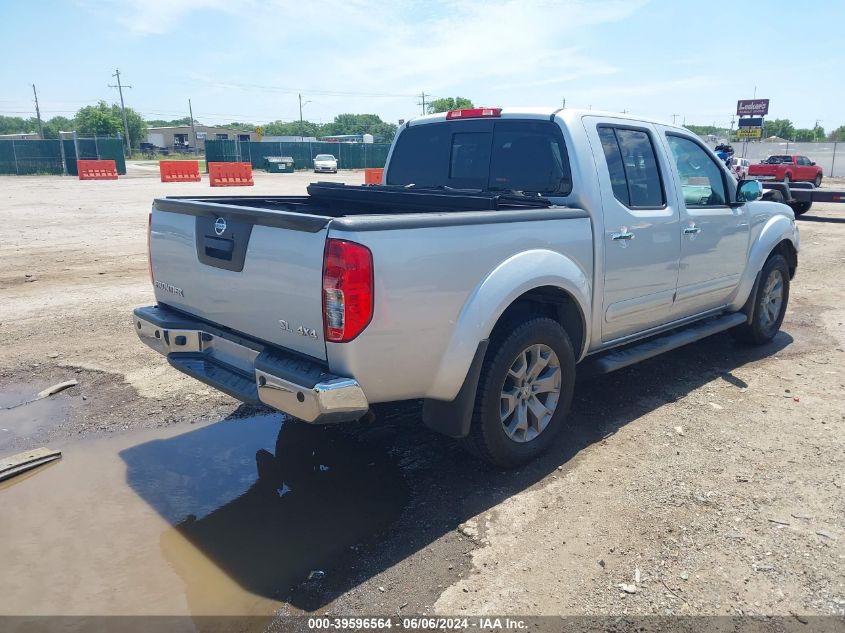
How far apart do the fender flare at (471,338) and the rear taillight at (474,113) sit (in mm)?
1451

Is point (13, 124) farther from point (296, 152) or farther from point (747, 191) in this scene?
point (747, 191)

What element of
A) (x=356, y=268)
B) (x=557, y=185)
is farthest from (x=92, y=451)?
(x=557, y=185)

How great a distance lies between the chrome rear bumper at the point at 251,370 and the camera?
9.36 feet

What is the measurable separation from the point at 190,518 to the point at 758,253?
512 cm

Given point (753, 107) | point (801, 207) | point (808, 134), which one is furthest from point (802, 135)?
point (801, 207)

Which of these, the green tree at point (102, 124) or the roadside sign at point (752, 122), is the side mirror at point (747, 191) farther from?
the green tree at point (102, 124)

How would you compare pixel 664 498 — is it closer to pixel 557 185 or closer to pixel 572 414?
pixel 572 414

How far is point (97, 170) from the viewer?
3441 cm

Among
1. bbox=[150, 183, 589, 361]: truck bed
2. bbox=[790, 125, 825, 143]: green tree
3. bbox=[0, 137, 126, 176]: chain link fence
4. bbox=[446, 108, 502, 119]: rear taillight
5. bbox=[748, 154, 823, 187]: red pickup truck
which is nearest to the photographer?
bbox=[150, 183, 589, 361]: truck bed

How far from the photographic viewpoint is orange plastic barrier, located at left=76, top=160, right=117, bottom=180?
33.8m

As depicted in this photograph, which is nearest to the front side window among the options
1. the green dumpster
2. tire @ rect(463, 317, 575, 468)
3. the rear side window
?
the rear side window

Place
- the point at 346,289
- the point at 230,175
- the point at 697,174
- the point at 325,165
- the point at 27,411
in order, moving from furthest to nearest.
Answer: the point at 325,165
the point at 230,175
the point at 697,174
the point at 27,411
the point at 346,289

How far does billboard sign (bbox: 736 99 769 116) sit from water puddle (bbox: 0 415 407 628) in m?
68.0

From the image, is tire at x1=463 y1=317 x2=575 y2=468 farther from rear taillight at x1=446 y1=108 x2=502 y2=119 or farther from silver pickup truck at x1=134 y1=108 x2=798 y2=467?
rear taillight at x1=446 y1=108 x2=502 y2=119
